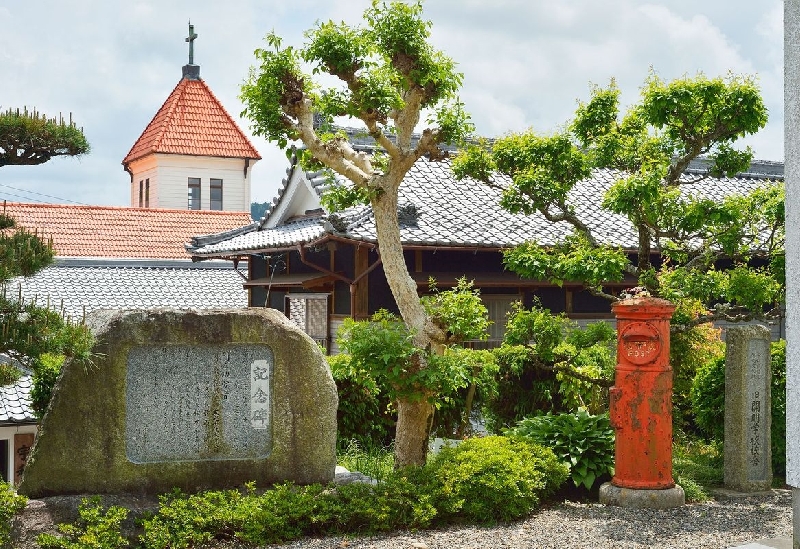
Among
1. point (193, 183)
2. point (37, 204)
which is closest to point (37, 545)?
point (37, 204)

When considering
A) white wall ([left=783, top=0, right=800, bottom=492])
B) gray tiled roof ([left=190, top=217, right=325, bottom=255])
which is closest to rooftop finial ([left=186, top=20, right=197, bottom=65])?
gray tiled roof ([left=190, top=217, right=325, bottom=255])

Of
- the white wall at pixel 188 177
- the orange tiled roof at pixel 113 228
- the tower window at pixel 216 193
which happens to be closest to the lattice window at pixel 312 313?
the orange tiled roof at pixel 113 228

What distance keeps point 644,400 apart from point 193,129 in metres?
31.1

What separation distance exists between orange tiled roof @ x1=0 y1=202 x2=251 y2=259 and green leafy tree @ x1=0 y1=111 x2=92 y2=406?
1925cm

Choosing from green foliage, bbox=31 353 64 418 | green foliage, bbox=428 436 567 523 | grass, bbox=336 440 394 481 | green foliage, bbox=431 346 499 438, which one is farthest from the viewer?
green foliage, bbox=431 346 499 438

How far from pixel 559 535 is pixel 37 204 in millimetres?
23571

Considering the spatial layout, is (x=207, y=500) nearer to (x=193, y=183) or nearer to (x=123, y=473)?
(x=123, y=473)

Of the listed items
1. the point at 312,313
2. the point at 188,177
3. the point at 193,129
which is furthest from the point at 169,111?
the point at 312,313

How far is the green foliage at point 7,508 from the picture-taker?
7.31 m

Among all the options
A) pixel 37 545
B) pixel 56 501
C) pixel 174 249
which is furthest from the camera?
pixel 174 249

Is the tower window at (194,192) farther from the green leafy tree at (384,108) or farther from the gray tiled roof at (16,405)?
the green leafy tree at (384,108)

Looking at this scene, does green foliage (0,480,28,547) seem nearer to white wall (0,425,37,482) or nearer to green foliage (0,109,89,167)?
green foliage (0,109,89,167)

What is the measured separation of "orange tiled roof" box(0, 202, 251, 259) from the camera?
26109mm

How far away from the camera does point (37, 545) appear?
7434mm
